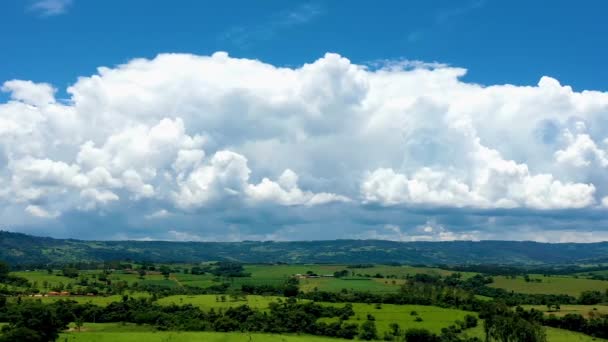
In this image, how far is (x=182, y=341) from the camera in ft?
478

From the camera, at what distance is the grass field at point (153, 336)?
467ft

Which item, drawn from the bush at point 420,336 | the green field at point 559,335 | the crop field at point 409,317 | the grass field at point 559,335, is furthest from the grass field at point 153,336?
the grass field at point 559,335

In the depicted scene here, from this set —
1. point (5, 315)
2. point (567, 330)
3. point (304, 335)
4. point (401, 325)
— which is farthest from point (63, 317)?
point (567, 330)

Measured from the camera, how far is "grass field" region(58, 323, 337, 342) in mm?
142375

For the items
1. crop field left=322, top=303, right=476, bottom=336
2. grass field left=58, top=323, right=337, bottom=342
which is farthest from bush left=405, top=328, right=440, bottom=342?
grass field left=58, top=323, right=337, bottom=342

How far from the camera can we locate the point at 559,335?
166 m

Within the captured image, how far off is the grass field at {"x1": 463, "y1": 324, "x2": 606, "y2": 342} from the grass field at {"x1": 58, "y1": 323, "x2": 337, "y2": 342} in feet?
142

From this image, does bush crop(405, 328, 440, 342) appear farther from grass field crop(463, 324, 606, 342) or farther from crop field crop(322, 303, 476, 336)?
grass field crop(463, 324, 606, 342)

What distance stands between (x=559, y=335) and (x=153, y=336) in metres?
112

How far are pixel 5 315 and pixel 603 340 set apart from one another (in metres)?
166

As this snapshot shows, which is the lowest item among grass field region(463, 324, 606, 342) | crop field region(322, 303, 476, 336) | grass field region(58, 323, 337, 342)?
grass field region(58, 323, 337, 342)

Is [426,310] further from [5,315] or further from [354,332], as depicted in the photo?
[5,315]

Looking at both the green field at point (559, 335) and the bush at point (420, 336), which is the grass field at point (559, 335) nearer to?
the green field at point (559, 335)

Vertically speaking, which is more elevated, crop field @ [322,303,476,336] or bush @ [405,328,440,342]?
crop field @ [322,303,476,336]
